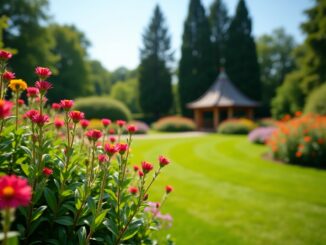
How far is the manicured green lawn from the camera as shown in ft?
13.7

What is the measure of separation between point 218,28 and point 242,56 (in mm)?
6166

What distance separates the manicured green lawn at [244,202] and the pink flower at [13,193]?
355 cm

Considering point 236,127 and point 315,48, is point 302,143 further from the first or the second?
point 315,48

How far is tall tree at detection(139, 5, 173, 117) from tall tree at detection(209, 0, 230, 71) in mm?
6085

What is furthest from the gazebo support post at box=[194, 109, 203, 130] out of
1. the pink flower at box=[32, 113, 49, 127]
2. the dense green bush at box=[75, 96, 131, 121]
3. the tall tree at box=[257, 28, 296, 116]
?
the pink flower at box=[32, 113, 49, 127]

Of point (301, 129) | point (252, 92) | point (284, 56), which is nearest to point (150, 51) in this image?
point (252, 92)

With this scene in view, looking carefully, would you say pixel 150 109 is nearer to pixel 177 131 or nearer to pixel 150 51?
pixel 150 51

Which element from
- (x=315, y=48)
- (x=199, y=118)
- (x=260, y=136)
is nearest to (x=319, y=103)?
(x=260, y=136)

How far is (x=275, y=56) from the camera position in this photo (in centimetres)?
4872

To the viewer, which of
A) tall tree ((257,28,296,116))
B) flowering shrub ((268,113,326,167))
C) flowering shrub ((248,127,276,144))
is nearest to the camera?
flowering shrub ((268,113,326,167))

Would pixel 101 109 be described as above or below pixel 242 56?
below

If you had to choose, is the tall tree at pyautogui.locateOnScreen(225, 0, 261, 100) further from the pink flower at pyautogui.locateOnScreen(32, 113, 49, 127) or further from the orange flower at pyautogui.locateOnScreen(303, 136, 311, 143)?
the pink flower at pyautogui.locateOnScreen(32, 113, 49, 127)

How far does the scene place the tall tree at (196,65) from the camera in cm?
3325

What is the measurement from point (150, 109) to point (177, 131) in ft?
34.7
